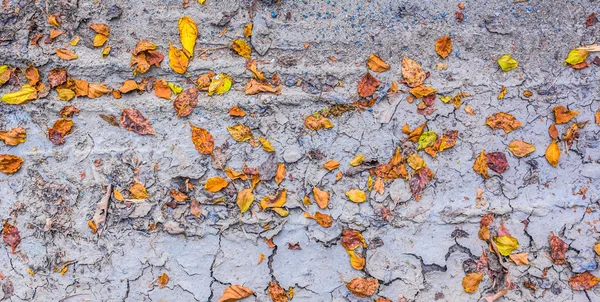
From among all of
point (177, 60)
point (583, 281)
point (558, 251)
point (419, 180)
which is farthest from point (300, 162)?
point (583, 281)

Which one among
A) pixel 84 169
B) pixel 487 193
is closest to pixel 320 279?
pixel 487 193

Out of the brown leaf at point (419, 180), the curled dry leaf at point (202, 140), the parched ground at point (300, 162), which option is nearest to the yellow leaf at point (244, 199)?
the parched ground at point (300, 162)

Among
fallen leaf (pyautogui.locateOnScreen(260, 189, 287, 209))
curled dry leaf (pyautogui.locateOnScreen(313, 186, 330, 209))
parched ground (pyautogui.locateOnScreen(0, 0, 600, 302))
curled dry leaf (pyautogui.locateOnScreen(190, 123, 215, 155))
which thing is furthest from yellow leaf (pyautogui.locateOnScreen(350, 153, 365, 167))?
curled dry leaf (pyautogui.locateOnScreen(190, 123, 215, 155))

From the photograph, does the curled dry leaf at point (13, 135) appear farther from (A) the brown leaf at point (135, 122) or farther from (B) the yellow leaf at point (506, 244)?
(B) the yellow leaf at point (506, 244)

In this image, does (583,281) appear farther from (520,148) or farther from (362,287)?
(362,287)

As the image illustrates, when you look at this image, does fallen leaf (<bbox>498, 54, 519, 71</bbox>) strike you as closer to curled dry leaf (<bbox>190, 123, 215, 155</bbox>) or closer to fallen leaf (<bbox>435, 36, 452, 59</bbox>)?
fallen leaf (<bbox>435, 36, 452, 59</bbox>)
